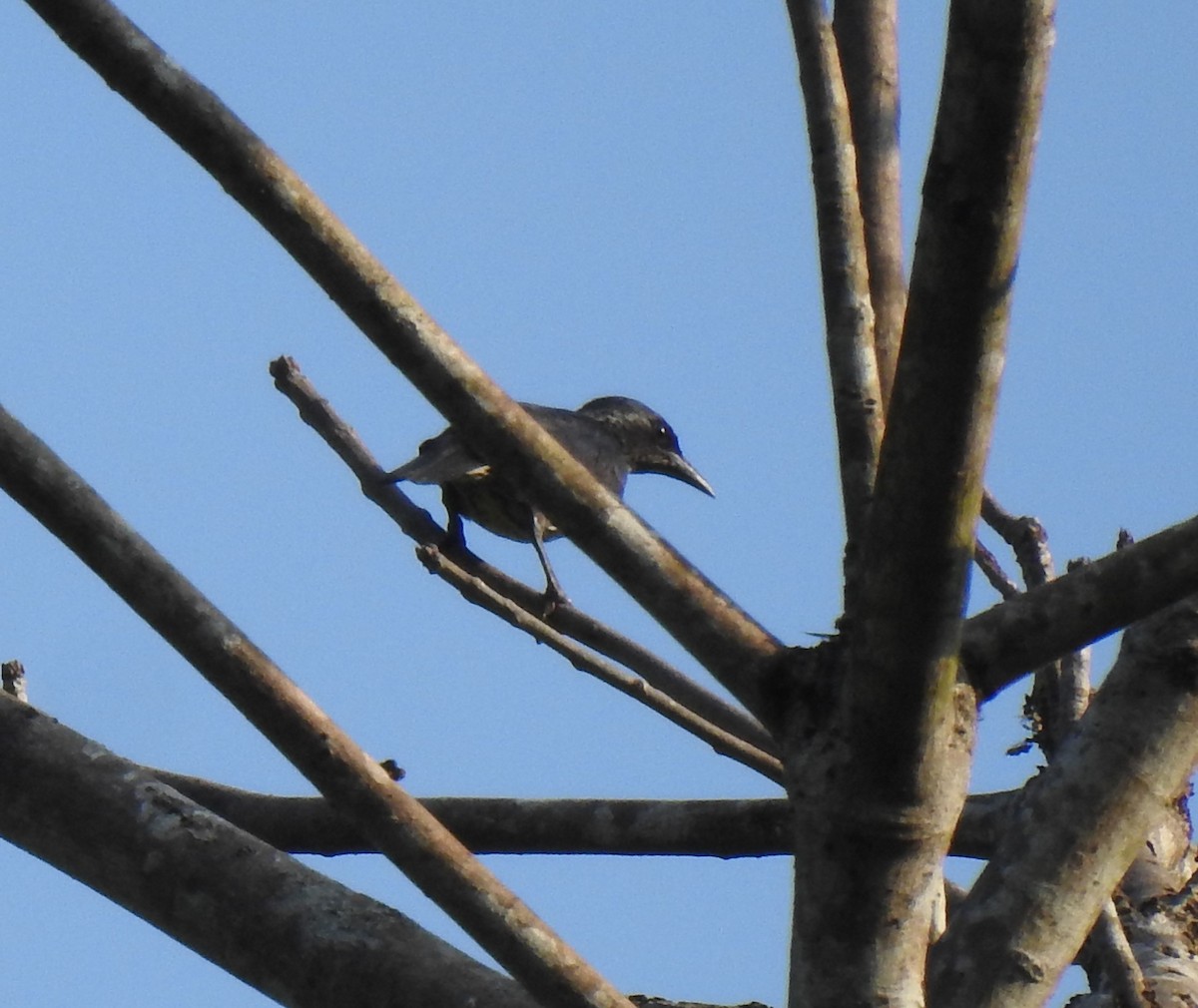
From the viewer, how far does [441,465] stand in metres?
5.91

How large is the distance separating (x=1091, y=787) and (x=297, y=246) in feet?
4.36

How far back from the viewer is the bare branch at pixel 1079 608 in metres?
2.07

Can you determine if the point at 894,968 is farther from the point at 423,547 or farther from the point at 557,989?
the point at 423,547

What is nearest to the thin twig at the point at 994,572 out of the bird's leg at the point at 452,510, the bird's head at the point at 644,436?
the bird's leg at the point at 452,510

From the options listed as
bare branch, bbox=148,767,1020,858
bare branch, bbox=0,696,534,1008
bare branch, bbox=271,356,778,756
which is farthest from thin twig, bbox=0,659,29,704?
bare branch, bbox=271,356,778,756

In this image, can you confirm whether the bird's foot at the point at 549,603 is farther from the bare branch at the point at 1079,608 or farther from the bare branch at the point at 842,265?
the bare branch at the point at 1079,608

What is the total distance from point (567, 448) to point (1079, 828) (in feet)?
11.8

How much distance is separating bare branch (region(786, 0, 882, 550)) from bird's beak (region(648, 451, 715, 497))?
518cm

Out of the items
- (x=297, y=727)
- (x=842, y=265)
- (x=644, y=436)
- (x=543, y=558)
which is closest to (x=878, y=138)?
(x=842, y=265)

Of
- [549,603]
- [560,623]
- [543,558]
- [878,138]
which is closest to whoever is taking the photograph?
[878,138]

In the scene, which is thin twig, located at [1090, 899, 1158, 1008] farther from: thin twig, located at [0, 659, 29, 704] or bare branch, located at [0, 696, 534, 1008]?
thin twig, located at [0, 659, 29, 704]

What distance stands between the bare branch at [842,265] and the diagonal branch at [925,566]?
1.20ft

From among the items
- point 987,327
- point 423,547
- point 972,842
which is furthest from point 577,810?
point 987,327

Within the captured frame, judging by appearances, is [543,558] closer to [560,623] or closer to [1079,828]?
[560,623]
